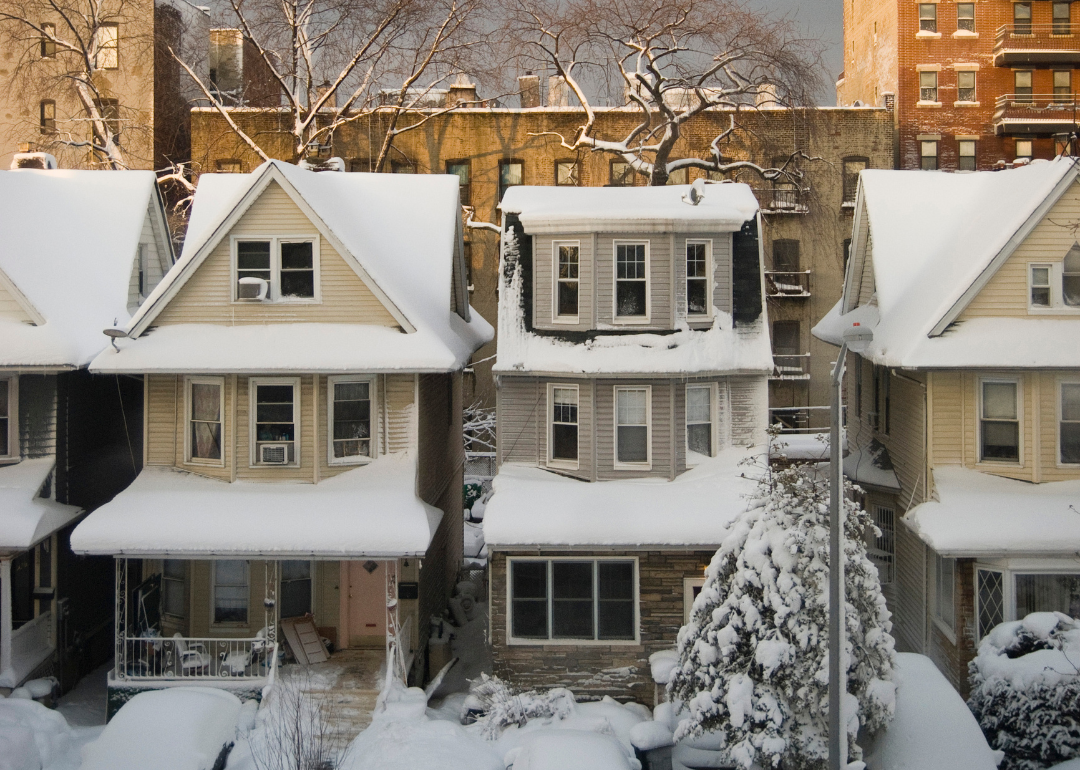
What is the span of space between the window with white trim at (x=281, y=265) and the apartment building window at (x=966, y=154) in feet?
105

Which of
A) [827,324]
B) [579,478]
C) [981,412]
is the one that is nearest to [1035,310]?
[981,412]

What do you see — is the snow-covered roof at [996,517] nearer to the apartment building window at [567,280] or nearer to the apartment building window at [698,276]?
the apartment building window at [698,276]

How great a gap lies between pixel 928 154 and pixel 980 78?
4644 millimetres

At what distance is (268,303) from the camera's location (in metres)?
17.7

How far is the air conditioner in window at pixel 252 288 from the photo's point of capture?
17.4 meters

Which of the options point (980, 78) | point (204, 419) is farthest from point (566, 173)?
point (204, 419)

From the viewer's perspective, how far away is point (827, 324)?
79.5ft

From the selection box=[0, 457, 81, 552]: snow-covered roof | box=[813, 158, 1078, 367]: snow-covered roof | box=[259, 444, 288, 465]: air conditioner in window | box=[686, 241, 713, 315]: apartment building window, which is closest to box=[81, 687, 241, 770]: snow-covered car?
box=[0, 457, 81, 552]: snow-covered roof

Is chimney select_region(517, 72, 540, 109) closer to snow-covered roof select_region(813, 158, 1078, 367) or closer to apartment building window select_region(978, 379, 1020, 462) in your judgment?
snow-covered roof select_region(813, 158, 1078, 367)

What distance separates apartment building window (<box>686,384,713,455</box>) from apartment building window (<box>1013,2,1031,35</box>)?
32525 mm

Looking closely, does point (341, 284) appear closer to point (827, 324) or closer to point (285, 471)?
point (285, 471)

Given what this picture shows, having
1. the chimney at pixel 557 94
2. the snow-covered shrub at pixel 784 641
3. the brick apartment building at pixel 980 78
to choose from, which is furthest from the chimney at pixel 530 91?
the snow-covered shrub at pixel 784 641

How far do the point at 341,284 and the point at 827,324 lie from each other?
1259 centimetres

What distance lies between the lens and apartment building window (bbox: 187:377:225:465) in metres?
17.8
